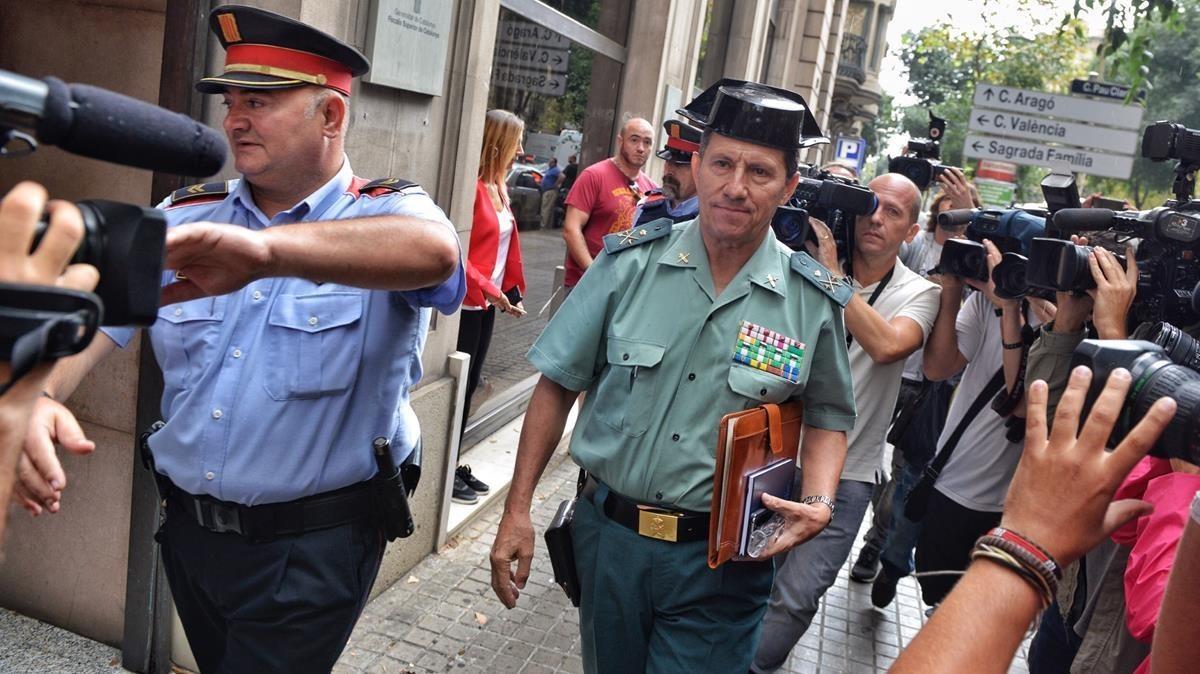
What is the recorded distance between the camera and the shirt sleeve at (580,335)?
297 cm

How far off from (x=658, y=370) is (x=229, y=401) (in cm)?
112

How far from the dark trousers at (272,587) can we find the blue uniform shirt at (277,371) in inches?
5.1

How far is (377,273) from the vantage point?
1881mm

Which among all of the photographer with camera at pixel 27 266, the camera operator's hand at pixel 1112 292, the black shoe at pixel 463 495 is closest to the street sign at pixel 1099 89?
the black shoe at pixel 463 495

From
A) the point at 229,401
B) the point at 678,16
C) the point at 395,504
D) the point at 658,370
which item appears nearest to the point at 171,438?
the point at 229,401

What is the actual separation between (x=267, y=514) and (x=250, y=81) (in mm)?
1014

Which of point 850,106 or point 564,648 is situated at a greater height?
point 850,106

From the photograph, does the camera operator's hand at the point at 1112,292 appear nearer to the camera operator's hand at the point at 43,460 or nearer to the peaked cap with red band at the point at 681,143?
the camera operator's hand at the point at 43,460

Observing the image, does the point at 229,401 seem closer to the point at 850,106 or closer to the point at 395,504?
the point at 395,504

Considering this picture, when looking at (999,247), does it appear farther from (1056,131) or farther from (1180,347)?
(1056,131)

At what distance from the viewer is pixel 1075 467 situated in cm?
134

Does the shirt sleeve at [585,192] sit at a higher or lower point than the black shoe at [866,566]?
higher

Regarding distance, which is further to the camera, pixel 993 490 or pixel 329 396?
pixel 993 490

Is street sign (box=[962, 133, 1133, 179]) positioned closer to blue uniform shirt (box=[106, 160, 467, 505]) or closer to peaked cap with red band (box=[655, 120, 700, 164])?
peaked cap with red band (box=[655, 120, 700, 164])
